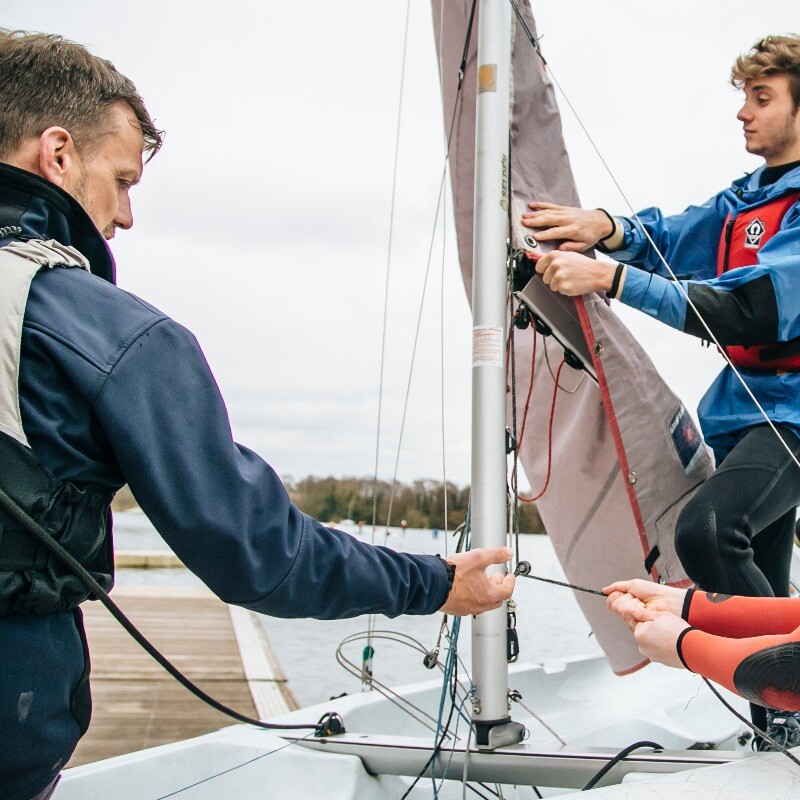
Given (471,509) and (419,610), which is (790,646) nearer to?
(419,610)

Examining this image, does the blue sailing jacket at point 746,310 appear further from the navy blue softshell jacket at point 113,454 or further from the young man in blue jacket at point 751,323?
the navy blue softshell jacket at point 113,454

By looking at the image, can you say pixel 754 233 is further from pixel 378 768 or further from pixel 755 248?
pixel 378 768

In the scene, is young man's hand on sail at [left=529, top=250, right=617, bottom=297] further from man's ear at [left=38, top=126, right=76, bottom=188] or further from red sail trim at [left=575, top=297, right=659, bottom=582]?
man's ear at [left=38, top=126, right=76, bottom=188]

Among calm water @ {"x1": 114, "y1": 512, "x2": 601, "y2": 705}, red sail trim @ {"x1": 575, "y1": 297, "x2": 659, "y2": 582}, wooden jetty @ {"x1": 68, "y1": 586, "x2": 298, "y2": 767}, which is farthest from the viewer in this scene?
calm water @ {"x1": 114, "y1": 512, "x2": 601, "y2": 705}

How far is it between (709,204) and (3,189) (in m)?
1.86

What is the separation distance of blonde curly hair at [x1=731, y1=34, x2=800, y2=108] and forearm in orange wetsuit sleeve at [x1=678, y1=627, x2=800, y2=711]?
1.35 m

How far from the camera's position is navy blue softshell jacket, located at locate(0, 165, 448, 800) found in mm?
861

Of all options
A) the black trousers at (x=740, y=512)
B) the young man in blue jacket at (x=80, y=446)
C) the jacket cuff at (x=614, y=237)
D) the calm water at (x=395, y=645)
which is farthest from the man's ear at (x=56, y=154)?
the calm water at (x=395, y=645)

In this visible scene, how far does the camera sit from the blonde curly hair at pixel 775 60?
6.11ft

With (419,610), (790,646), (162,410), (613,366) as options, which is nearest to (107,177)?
(162,410)

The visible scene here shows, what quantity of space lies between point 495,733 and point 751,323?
42.0 inches

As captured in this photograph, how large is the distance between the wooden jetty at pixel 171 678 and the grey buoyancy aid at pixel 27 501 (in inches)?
130

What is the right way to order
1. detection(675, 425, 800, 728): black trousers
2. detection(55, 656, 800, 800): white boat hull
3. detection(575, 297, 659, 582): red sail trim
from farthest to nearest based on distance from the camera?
detection(575, 297, 659, 582): red sail trim
detection(675, 425, 800, 728): black trousers
detection(55, 656, 800, 800): white boat hull

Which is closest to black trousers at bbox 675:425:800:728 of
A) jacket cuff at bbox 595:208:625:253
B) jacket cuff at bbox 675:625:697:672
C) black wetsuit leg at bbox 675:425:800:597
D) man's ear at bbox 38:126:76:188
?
black wetsuit leg at bbox 675:425:800:597
